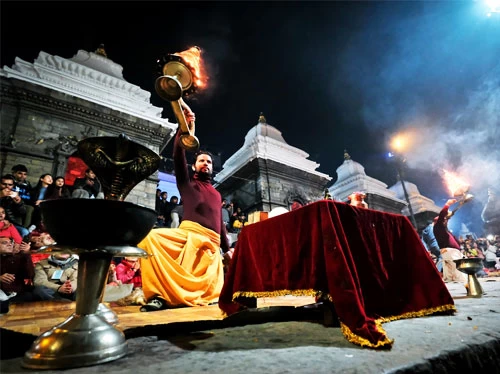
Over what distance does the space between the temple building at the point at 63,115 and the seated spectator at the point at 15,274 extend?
413 cm

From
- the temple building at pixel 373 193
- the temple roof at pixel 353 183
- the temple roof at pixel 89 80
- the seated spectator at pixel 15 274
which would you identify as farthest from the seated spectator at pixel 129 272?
the temple roof at pixel 353 183

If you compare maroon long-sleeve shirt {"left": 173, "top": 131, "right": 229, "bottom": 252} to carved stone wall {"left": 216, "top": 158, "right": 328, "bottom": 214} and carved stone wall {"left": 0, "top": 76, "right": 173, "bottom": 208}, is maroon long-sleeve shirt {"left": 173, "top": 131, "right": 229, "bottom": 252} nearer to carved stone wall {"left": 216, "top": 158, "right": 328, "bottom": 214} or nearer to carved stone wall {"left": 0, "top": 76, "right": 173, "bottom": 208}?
carved stone wall {"left": 0, "top": 76, "right": 173, "bottom": 208}

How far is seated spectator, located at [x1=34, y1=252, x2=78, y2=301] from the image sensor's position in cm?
411

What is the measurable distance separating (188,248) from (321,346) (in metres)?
2.19

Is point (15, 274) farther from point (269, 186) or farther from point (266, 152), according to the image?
point (266, 152)

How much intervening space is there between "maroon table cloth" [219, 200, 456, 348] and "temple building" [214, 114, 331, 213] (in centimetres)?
997

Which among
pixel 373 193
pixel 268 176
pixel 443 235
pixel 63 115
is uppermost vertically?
pixel 373 193

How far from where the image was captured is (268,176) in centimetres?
1321

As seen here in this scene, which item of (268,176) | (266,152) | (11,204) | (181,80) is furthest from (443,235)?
(11,204)

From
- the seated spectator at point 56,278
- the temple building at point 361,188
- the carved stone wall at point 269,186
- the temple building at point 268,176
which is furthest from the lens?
the temple building at point 361,188

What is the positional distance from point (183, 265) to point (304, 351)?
2225 mm

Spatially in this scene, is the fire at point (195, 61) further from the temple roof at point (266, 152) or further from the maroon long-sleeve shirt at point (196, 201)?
the temple roof at point (266, 152)

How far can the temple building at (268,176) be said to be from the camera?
1298 cm

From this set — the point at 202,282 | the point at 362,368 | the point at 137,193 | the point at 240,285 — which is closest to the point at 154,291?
the point at 202,282
